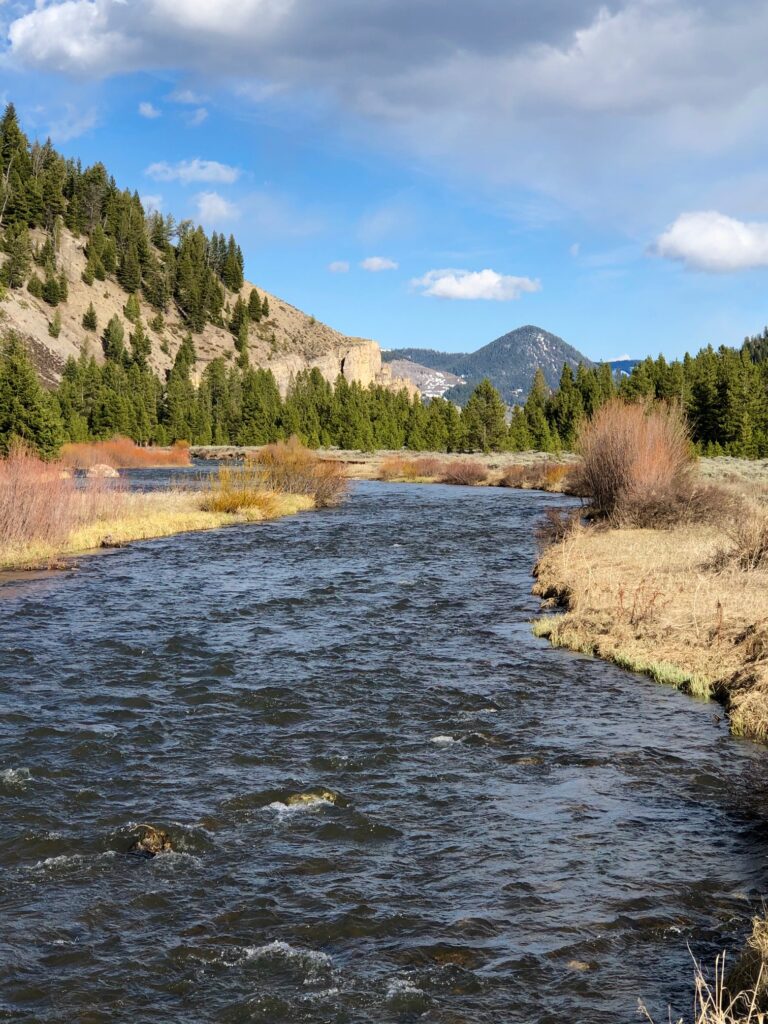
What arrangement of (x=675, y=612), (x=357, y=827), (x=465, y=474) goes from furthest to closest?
1. (x=465, y=474)
2. (x=675, y=612)
3. (x=357, y=827)

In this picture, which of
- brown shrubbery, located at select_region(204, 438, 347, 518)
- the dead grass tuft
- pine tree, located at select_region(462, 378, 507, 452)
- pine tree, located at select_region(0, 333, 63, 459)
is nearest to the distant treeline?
pine tree, located at select_region(462, 378, 507, 452)

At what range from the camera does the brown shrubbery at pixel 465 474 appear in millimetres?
68812

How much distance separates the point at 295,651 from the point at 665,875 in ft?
29.7

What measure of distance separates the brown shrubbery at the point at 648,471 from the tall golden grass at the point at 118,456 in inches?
1734

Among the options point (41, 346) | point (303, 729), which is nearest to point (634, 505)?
point (303, 729)

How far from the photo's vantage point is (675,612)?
52.9 ft

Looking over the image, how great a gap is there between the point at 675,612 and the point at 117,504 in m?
23.0

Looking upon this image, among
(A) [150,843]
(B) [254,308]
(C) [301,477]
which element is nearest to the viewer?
(A) [150,843]

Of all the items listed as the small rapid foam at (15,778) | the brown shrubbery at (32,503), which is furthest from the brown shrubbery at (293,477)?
the small rapid foam at (15,778)

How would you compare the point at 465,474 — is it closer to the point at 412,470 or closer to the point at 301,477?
the point at 412,470

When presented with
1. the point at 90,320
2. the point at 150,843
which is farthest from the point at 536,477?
the point at 90,320

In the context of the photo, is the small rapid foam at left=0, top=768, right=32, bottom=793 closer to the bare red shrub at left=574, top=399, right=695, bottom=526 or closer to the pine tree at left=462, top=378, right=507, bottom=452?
the bare red shrub at left=574, top=399, right=695, bottom=526

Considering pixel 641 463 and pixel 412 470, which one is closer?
pixel 641 463

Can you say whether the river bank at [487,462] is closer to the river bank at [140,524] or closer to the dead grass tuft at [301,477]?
the dead grass tuft at [301,477]
